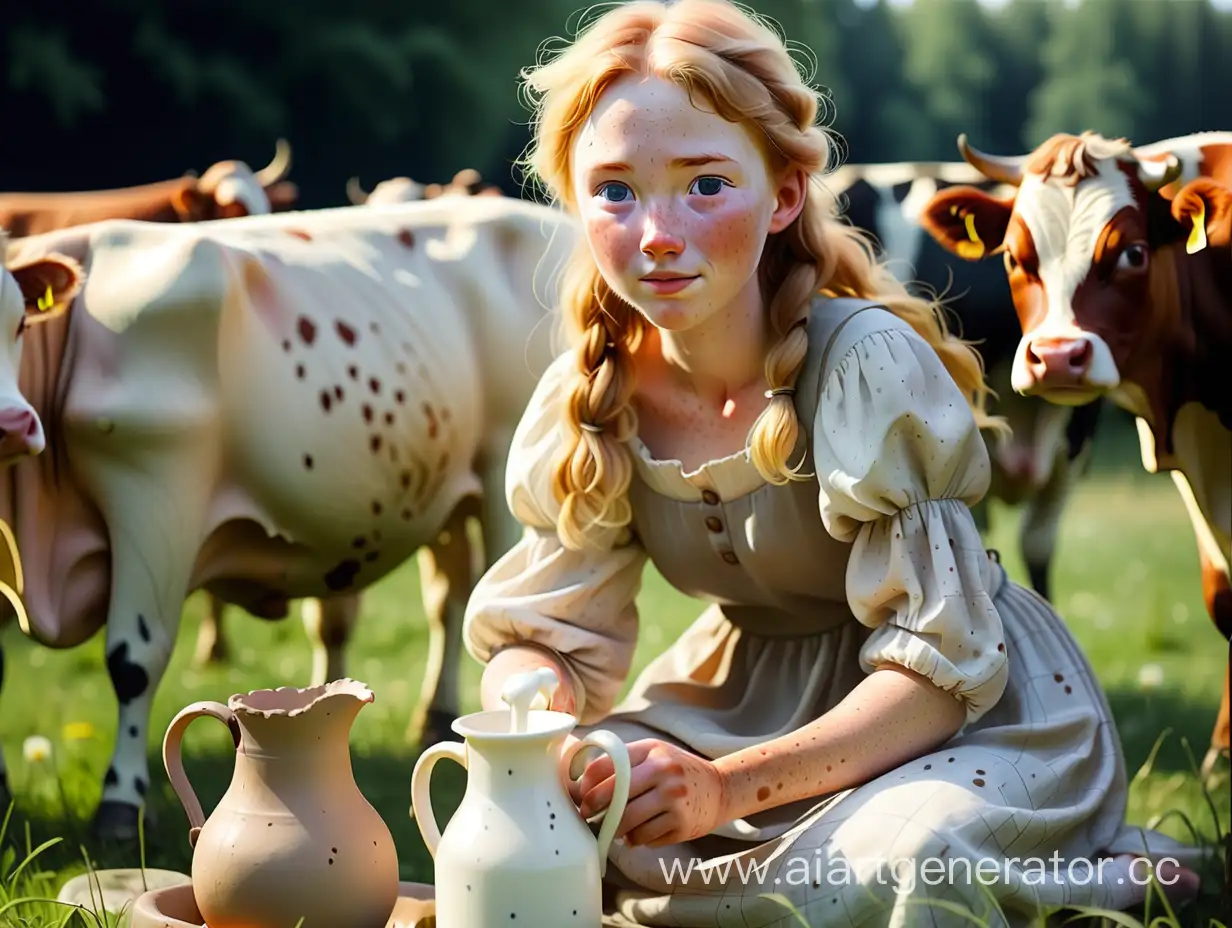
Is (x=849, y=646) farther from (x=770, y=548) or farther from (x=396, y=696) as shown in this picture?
(x=396, y=696)

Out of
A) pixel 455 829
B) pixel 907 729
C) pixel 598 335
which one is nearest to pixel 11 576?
A: pixel 598 335

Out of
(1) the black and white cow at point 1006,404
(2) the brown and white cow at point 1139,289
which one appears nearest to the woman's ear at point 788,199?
(2) the brown and white cow at point 1139,289

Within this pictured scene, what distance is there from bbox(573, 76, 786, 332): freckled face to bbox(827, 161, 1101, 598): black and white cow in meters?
3.43

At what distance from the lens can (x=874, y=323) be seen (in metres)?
2.75

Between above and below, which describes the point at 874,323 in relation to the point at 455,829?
above

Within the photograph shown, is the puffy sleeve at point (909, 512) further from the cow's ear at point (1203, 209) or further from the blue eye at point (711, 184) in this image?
the cow's ear at point (1203, 209)

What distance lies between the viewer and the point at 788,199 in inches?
111

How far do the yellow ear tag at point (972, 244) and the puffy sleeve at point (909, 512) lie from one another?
39.6 inches

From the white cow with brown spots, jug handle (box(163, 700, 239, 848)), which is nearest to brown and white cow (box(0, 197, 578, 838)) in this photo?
the white cow with brown spots

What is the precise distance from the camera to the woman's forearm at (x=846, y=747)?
2562mm

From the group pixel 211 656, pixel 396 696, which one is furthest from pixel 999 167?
pixel 211 656

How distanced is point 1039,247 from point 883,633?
104cm

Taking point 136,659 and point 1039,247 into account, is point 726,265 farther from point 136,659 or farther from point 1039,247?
point 136,659

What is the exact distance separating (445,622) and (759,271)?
273 cm
